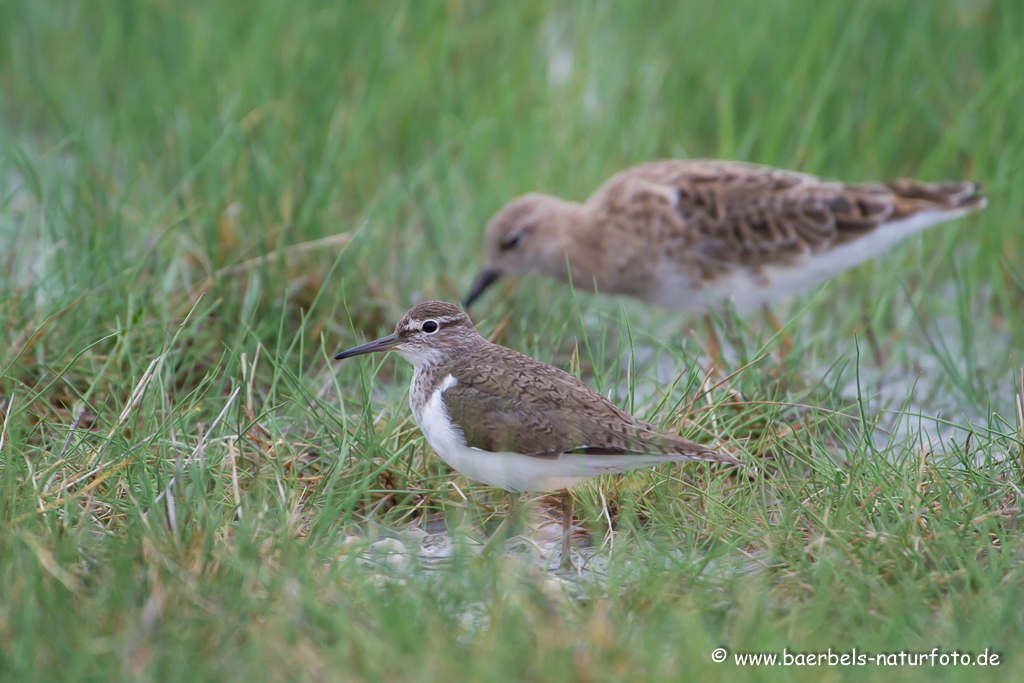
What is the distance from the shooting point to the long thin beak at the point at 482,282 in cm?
619

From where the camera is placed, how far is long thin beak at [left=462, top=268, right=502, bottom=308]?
6188 mm

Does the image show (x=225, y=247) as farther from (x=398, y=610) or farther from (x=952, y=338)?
(x=952, y=338)

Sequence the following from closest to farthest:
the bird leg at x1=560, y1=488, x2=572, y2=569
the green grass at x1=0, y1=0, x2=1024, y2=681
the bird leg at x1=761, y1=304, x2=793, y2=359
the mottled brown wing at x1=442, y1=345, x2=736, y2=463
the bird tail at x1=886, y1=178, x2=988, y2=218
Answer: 1. the green grass at x1=0, y1=0, x2=1024, y2=681
2. the mottled brown wing at x1=442, y1=345, x2=736, y2=463
3. the bird leg at x1=560, y1=488, x2=572, y2=569
4. the bird leg at x1=761, y1=304, x2=793, y2=359
5. the bird tail at x1=886, y1=178, x2=988, y2=218

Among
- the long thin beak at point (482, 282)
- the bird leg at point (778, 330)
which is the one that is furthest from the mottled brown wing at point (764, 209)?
the long thin beak at point (482, 282)

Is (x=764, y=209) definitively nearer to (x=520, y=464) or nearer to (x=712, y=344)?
(x=712, y=344)

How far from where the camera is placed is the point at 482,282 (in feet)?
20.6

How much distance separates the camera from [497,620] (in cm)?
323

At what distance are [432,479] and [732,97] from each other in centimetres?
417

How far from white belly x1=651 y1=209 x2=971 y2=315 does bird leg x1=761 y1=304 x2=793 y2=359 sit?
0.35 ft

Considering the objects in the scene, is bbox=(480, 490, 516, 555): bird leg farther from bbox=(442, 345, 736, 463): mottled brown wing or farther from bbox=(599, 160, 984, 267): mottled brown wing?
bbox=(599, 160, 984, 267): mottled brown wing

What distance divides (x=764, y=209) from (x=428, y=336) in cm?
280

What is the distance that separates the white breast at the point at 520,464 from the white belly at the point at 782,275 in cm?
259

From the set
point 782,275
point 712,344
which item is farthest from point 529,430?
point 782,275

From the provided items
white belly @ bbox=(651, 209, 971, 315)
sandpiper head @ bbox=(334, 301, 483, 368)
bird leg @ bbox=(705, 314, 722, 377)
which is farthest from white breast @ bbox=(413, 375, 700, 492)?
white belly @ bbox=(651, 209, 971, 315)
